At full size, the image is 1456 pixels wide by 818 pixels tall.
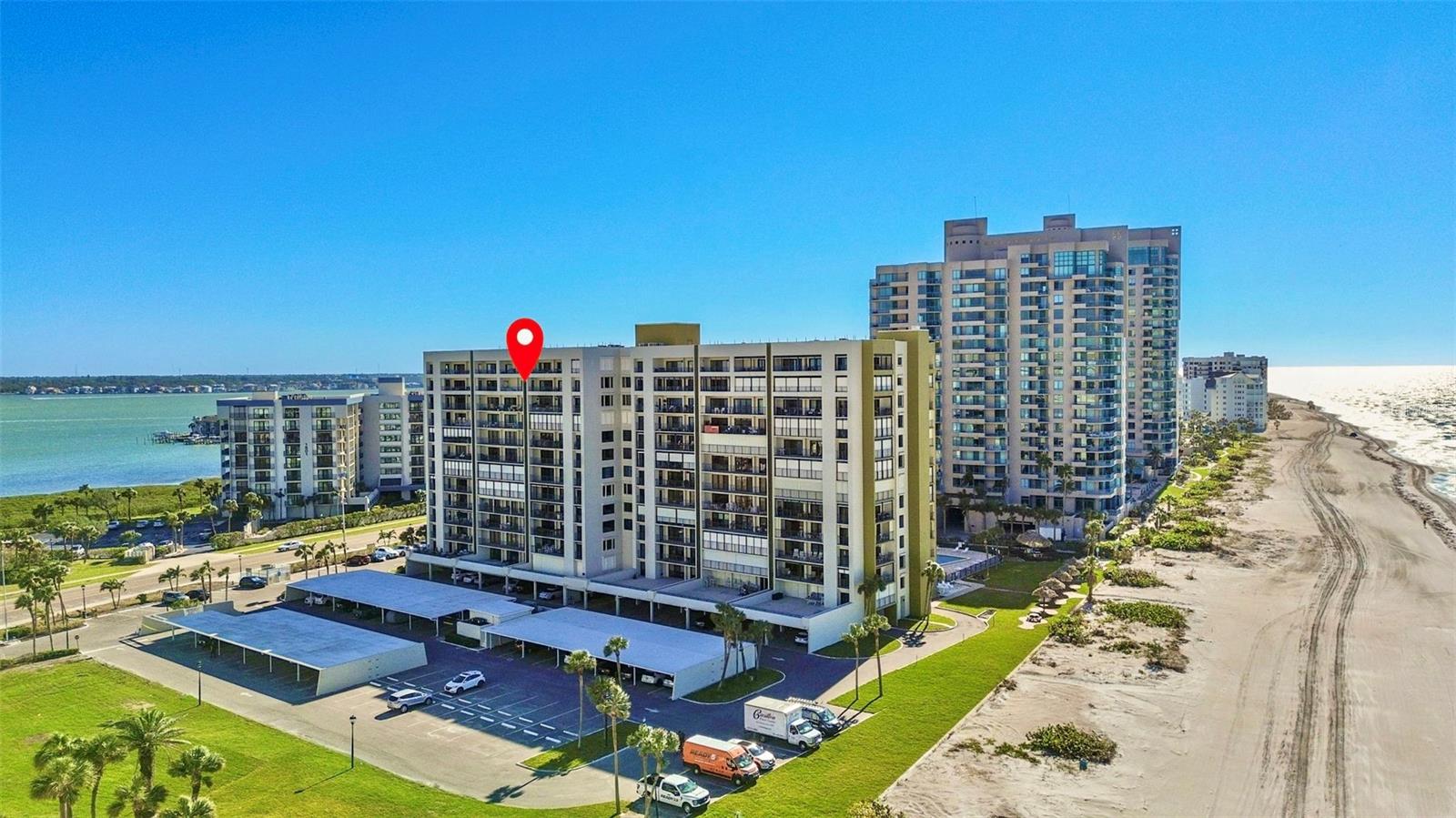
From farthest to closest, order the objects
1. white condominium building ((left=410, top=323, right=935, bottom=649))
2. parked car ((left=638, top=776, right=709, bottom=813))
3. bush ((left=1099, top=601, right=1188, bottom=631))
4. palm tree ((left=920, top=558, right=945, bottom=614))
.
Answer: palm tree ((left=920, top=558, right=945, bottom=614)) → bush ((left=1099, top=601, right=1188, bottom=631)) → white condominium building ((left=410, top=323, right=935, bottom=649)) → parked car ((left=638, top=776, right=709, bottom=813))

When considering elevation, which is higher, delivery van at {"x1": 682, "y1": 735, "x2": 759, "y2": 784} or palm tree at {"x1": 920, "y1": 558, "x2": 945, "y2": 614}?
palm tree at {"x1": 920, "y1": 558, "x2": 945, "y2": 614}

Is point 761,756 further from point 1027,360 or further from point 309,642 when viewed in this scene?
point 1027,360

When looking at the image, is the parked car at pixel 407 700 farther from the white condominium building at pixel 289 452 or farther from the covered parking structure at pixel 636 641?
the white condominium building at pixel 289 452

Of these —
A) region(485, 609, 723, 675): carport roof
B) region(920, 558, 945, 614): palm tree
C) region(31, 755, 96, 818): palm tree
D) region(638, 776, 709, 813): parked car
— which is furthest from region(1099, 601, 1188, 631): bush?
region(31, 755, 96, 818): palm tree

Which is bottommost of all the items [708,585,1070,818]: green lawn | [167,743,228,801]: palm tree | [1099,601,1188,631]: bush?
[708,585,1070,818]: green lawn

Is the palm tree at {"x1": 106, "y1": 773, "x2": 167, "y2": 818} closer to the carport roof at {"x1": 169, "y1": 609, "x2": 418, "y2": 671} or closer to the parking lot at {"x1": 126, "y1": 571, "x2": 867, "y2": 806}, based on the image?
the parking lot at {"x1": 126, "y1": 571, "x2": 867, "y2": 806}

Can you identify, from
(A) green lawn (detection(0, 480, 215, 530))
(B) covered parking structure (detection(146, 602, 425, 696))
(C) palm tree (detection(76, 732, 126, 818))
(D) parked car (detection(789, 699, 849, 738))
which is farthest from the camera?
(A) green lawn (detection(0, 480, 215, 530))

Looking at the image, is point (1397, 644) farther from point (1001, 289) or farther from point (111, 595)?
point (111, 595)
